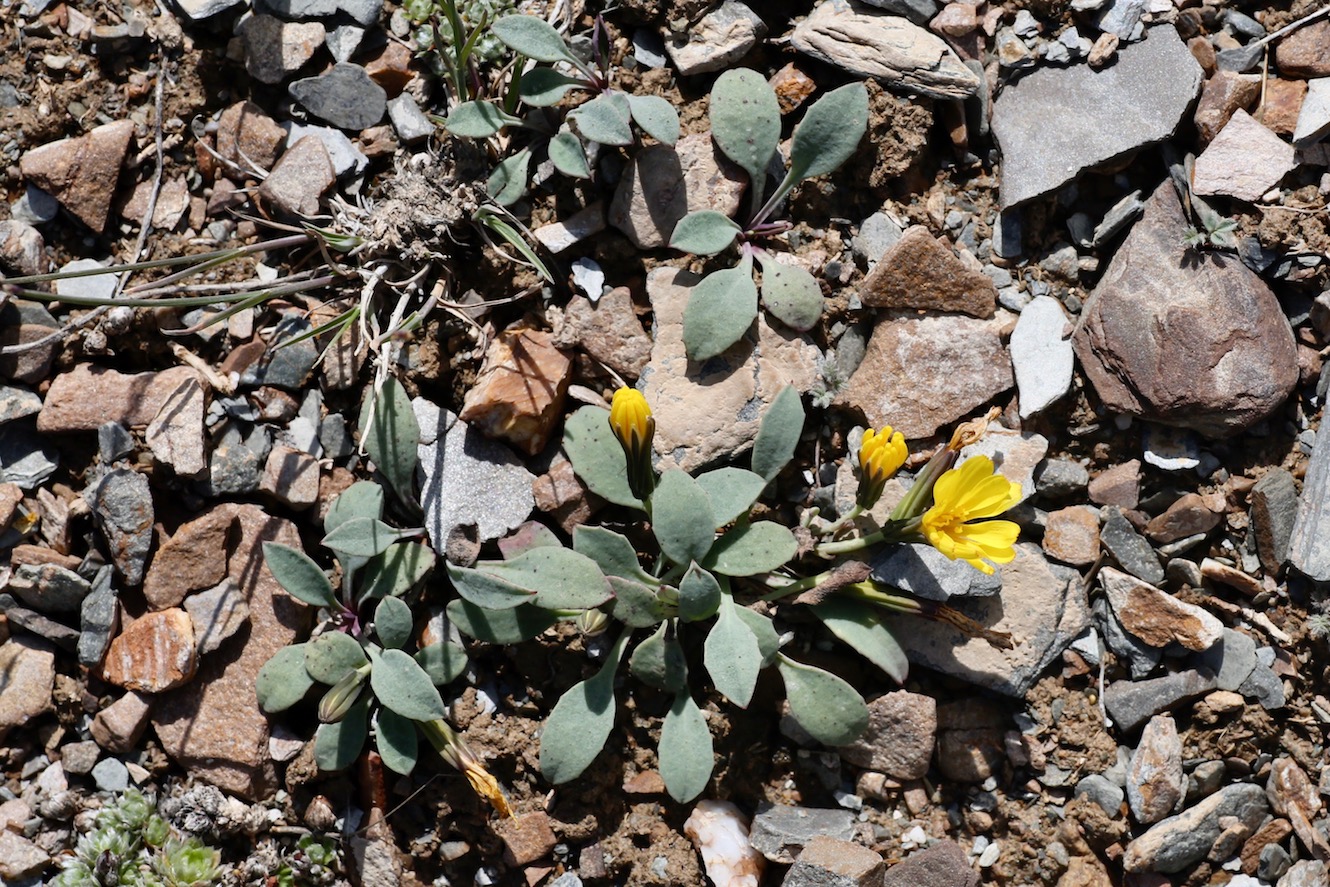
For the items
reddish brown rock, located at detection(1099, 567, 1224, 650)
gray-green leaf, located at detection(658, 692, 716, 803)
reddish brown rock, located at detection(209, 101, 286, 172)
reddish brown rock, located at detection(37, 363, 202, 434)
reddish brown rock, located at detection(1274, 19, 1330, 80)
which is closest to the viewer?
gray-green leaf, located at detection(658, 692, 716, 803)

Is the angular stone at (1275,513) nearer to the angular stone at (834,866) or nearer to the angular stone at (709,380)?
the angular stone at (709,380)

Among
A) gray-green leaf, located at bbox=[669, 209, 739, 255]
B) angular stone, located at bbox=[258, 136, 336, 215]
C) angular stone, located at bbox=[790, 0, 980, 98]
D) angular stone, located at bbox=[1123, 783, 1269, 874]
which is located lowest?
angular stone, located at bbox=[1123, 783, 1269, 874]

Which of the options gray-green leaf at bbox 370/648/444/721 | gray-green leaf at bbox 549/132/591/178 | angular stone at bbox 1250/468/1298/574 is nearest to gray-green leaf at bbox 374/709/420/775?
gray-green leaf at bbox 370/648/444/721

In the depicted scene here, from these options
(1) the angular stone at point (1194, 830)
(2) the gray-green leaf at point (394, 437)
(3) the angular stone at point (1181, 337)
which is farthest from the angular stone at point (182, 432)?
(1) the angular stone at point (1194, 830)

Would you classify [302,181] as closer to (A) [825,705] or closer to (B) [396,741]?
(B) [396,741]

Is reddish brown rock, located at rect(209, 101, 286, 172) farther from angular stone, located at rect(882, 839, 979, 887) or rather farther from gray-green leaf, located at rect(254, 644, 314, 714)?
angular stone, located at rect(882, 839, 979, 887)

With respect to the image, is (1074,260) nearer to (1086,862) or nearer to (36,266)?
(1086,862)

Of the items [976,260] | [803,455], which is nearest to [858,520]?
[803,455]
